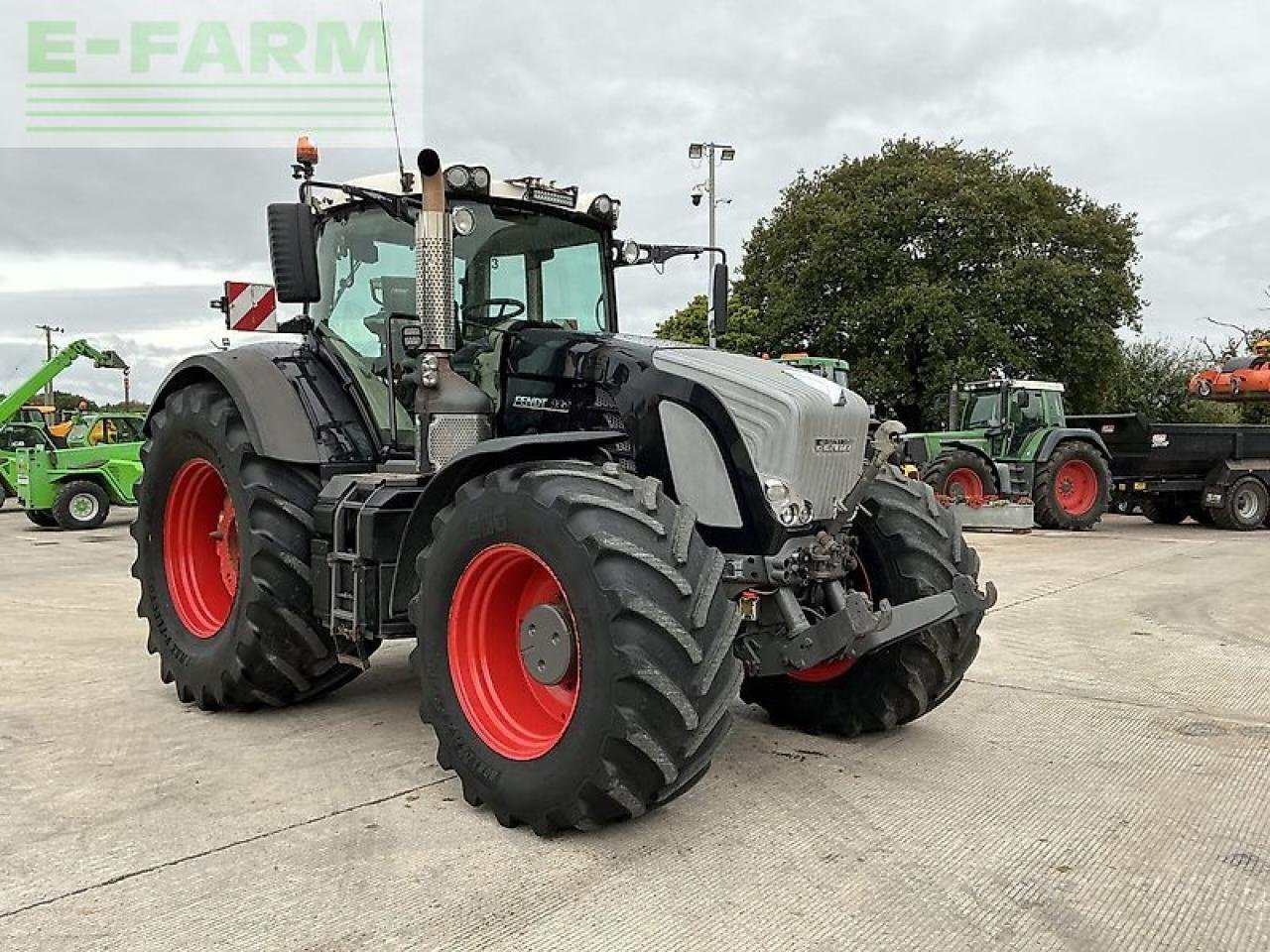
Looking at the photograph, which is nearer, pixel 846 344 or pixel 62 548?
pixel 62 548

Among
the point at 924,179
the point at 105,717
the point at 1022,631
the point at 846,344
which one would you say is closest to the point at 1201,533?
the point at 1022,631

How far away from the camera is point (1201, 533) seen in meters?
16.1

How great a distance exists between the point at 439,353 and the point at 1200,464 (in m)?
16.1

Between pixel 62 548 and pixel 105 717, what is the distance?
31.9 feet

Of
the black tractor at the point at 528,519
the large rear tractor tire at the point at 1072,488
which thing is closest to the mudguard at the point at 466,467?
the black tractor at the point at 528,519

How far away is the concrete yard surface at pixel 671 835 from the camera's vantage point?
2828 mm

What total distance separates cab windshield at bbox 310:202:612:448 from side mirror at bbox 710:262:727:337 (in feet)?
1.99

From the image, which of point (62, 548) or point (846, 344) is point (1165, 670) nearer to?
point (62, 548)

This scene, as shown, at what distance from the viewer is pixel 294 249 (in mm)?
4199

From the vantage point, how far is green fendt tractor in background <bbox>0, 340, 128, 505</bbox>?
685 inches

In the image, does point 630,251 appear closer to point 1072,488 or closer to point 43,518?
point 1072,488

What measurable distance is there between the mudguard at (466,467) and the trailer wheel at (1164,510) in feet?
52.7

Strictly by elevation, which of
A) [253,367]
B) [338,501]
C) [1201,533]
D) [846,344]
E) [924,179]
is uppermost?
[924,179]

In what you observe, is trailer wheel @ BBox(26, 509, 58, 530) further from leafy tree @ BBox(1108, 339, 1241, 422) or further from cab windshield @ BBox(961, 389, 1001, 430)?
leafy tree @ BBox(1108, 339, 1241, 422)
